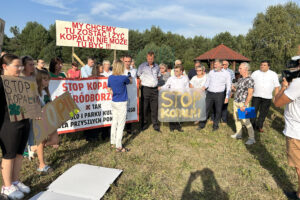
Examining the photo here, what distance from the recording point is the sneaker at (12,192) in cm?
285

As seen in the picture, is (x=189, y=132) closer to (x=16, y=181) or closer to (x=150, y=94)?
(x=150, y=94)

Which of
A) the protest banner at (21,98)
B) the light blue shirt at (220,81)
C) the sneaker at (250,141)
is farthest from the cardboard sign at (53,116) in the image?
the sneaker at (250,141)

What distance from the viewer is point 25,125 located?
9.61 ft

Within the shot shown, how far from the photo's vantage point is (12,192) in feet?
9.43

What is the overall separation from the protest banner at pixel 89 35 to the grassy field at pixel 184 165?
3.30 m

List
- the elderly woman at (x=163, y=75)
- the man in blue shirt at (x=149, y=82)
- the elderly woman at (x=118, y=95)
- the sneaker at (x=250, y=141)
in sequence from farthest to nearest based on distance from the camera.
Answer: the elderly woman at (x=163, y=75)
the man in blue shirt at (x=149, y=82)
the sneaker at (x=250, y=141)
the elderly woman at (x=118, y=95)

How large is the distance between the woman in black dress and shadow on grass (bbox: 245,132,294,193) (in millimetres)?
4355

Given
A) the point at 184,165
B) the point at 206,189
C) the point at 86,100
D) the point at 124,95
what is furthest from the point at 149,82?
the point at 206,189

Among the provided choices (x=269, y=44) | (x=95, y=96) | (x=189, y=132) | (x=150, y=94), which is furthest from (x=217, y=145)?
(x=269, y=44)

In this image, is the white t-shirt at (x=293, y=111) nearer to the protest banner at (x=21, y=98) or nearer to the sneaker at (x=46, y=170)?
the protest banner at (x=21, y=98)

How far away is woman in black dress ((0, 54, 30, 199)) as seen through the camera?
270 cm

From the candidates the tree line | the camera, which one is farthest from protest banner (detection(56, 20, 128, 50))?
the tree line

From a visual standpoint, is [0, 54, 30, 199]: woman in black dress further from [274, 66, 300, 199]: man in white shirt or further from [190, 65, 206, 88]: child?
[190, 65, 206, 88]: child

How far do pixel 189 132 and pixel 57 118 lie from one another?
3.95 m
